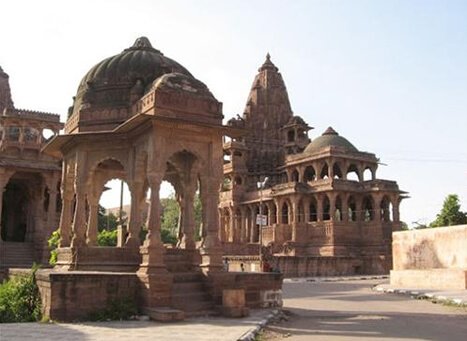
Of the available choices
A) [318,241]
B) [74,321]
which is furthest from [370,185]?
[74,321]

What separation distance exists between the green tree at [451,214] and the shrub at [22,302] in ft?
121

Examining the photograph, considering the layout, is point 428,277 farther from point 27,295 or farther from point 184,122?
point 27,295

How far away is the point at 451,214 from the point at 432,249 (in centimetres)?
2034

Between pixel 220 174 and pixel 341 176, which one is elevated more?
pixel 341 176

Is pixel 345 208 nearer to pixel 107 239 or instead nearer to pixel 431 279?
pixel 431 279

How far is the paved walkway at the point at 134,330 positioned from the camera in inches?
351

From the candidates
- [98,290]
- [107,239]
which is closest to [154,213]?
[98,290]

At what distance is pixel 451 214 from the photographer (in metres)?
43.0

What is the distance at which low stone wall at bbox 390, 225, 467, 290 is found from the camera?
73.9 feet

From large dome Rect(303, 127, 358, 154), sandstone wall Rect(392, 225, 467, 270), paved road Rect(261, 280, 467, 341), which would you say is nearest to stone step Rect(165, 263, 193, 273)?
paved road Rect(261, 280, 467, 341)

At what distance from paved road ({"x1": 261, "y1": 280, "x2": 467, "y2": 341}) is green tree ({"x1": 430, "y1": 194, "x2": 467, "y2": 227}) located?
26.9 metres

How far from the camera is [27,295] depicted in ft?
41.8

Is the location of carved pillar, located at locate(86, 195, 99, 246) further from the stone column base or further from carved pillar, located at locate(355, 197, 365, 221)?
carved pillar, located at locate(355, 197, 365, 221)

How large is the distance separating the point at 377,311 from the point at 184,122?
24.4ft
